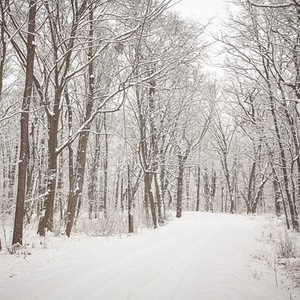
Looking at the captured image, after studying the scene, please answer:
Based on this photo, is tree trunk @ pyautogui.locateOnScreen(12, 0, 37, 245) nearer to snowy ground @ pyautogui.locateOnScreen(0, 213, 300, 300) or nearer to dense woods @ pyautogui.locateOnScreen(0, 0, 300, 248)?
dense woods @ pyautogui.locateOnScreen(0, 0, 300, 248)

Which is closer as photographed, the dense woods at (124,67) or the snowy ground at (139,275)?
the snowy ground at (139,275)

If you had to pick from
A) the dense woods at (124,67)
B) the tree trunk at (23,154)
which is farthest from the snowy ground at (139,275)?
the dense woods at (124,67)

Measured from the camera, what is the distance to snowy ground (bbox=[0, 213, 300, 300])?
3.88 m

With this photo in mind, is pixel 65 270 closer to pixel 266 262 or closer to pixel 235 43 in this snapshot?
pixel 266 262

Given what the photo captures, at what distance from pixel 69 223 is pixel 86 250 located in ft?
10.7

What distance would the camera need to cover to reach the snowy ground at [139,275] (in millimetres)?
3883

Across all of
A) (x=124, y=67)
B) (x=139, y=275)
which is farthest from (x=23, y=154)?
(x=139, y=275)

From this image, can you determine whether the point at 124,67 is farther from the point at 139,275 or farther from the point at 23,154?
the point at 139,275

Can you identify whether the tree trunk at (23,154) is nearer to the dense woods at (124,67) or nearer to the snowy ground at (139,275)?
the dense woods at (124,67)

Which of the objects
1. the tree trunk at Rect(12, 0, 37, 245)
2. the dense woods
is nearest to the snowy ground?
the tree trunk at Rect(12, 0, 37, 245)

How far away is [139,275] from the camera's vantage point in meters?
4.68

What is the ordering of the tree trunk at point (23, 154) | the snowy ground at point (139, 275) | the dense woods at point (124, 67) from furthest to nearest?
the dense woods at point (124, 67)
the tree trunk at point (23, 154)
the snowy ground at point (139, 275)

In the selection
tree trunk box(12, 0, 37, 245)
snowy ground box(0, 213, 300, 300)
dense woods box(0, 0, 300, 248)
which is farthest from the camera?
dense woods box(0, 0, 300, 248)

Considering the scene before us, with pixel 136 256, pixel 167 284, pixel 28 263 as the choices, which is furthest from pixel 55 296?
pixel 136 256
